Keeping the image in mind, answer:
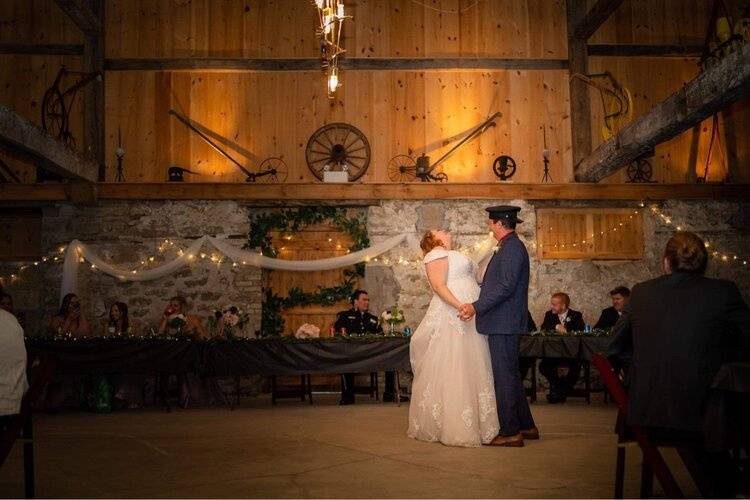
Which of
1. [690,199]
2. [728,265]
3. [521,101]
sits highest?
[521,101]

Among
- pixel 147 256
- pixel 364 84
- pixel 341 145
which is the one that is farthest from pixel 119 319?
pixel 364 84

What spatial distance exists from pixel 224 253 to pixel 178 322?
172 cm

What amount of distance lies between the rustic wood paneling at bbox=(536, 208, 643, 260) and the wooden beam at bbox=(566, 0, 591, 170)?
2.59ft

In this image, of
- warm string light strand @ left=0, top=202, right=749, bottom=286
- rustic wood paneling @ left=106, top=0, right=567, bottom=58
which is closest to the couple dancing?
warm string light strand @ left=0, top=202, right=749, bottom=286

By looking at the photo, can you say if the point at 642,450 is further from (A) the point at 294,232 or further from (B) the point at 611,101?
(B) the point at 611,101

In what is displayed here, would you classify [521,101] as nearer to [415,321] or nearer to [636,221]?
[636,221]

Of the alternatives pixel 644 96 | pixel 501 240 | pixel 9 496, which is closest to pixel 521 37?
pixel 644 96

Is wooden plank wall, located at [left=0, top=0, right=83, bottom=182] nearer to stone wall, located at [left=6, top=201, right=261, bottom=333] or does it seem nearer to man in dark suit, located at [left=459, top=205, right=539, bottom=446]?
stone wall, located at [left=6, top=201, right=261, bottom=333]

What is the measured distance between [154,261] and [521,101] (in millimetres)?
5618

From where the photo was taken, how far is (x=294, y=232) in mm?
11211

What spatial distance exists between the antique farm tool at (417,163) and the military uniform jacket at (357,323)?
7.76 feet

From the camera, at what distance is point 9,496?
411 centimetres

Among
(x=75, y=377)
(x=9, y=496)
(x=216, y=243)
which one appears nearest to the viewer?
(x=9, y=496)

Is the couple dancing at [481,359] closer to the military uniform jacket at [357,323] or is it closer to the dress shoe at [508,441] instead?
the dress shoe at [508,441]
